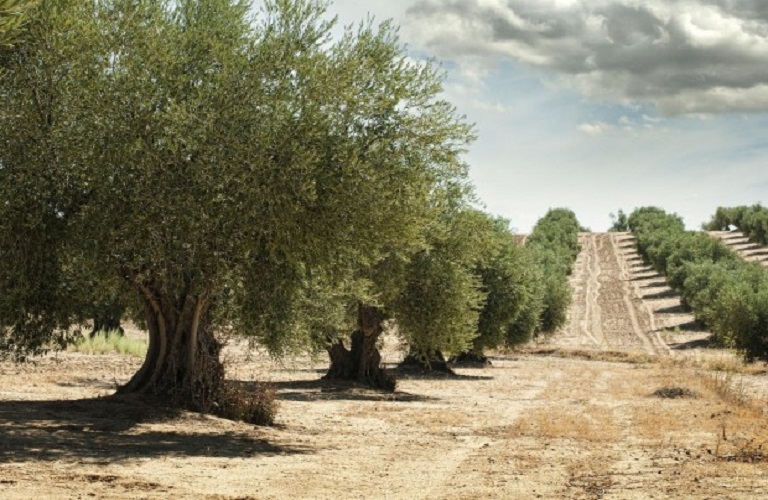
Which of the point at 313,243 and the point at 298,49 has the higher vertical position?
the point at 298,49

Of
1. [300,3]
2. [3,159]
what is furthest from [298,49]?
[3,159]

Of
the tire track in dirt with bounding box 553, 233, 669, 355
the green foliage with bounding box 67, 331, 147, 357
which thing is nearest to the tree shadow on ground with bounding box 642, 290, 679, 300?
the tire track in dirt with bounding box 553, 233, 669, 355

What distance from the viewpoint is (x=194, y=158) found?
2067 centimetres

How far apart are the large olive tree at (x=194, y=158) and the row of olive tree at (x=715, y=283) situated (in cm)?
4752

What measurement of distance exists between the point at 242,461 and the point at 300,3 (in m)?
10.6

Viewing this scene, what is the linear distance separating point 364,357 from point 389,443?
774 inches

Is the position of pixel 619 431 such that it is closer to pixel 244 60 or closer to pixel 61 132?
pixel 244 60

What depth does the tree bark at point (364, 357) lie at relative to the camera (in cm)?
4225

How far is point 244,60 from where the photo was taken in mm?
21344

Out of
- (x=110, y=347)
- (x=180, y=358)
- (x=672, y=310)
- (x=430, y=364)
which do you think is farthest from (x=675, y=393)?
(x=672, y=310)

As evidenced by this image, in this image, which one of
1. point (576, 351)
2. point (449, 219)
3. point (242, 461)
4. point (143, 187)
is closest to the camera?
point (242, 461)

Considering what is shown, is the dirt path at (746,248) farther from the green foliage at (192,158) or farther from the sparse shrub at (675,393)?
the green foliage at (192,158)

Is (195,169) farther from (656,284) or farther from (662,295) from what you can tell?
(656,284)

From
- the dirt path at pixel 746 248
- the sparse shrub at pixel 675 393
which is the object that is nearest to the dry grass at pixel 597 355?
the sparse shrub at pixel 675 393
